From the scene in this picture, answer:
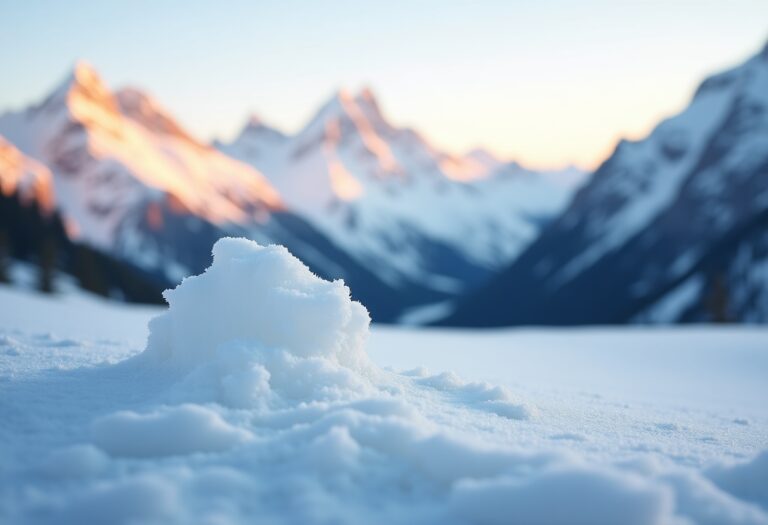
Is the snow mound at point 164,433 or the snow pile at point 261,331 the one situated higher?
the snow pile at point 261,331

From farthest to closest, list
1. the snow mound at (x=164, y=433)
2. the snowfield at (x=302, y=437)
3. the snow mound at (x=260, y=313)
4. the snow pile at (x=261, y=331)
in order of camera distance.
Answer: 1. the snow mound at (x=260, y=313)
2. the snow pile at (x=261, y=331)
3. the snow mound at (x=164, y=433)
4. the snowfield at (x=302, y=437)

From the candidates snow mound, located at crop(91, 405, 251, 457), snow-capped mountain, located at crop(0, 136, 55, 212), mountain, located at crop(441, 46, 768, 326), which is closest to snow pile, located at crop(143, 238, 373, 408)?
snow mound, located at crop(91, 405, 251, 457)

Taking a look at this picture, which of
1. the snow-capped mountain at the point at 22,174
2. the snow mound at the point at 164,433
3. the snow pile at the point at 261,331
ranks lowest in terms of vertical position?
the snow mound at the point at 164,433

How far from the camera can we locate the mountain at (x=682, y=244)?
117 meters

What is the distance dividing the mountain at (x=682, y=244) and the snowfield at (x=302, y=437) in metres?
119

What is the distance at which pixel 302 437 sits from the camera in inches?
157

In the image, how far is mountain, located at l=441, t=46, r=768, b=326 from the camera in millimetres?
117250

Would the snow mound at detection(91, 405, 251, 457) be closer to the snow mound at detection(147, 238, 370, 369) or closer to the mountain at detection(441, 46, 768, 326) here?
the snow mound at detection(147, 238, 370, 369)

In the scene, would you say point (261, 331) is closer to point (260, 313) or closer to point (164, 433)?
point (260, 313)

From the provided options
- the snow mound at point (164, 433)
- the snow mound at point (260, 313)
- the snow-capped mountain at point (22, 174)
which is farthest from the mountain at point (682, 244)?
the snow-capped mountain at point (22, 174)

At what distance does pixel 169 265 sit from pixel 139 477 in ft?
683

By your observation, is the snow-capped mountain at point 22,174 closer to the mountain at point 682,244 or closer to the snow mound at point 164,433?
the mountain at point 682,244

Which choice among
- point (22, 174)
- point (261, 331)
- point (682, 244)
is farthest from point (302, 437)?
point (22, 174)

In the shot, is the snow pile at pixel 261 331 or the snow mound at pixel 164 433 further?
the snow pile at pixel 261 331
